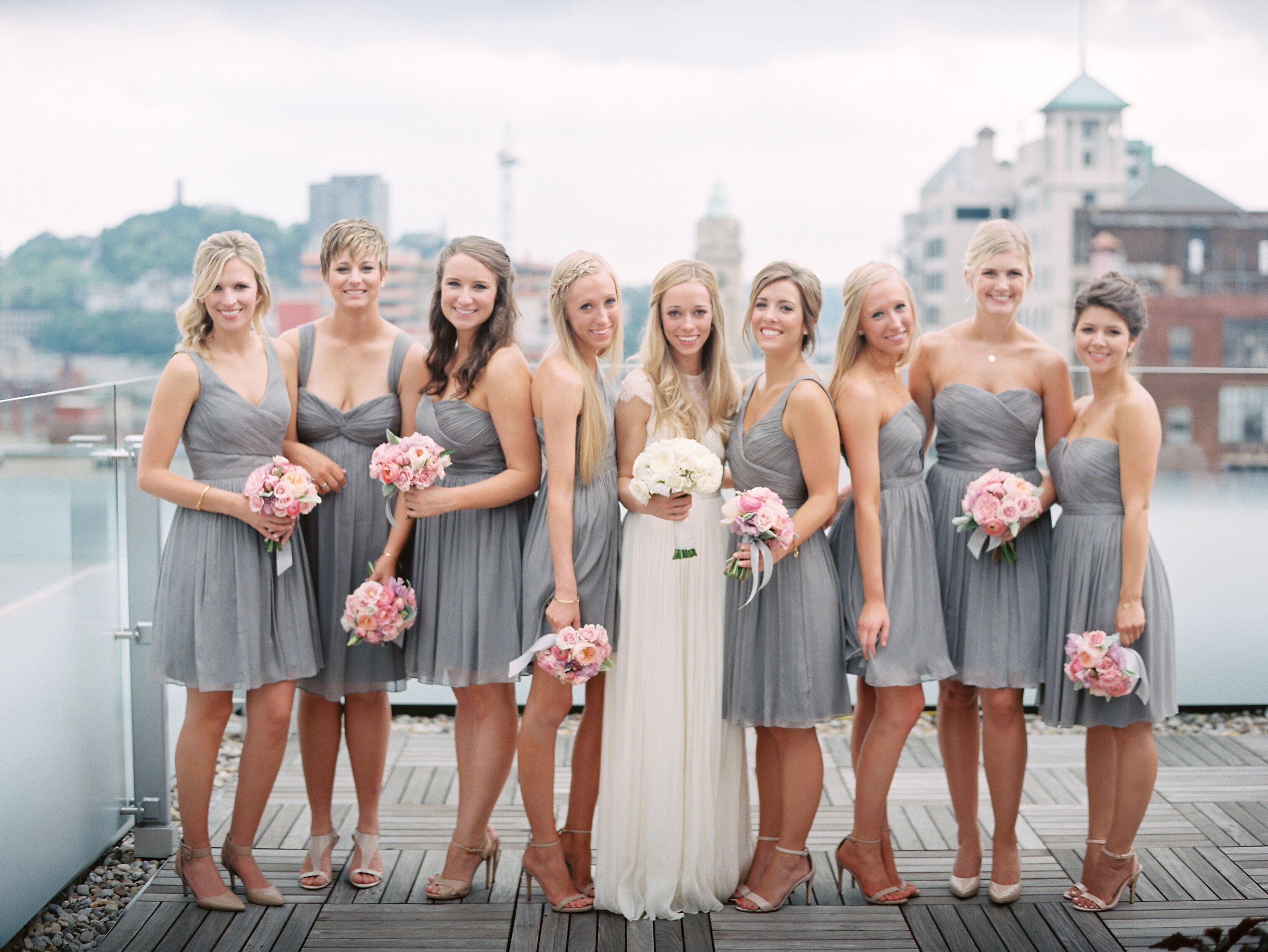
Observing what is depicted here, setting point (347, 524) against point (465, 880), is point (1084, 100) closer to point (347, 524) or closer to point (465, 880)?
point (347, 524)

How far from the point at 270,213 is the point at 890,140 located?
116 ft

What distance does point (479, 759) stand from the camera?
3.29 metres

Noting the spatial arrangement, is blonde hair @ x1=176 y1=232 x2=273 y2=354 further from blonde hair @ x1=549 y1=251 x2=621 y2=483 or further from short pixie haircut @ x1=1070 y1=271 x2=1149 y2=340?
short pixie haircut @ x1=1070 y1=271 x2=1149 y2=340

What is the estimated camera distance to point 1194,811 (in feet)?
13.2

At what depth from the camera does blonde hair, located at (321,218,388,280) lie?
3.18 meters

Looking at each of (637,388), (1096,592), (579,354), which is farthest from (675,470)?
(1096,592)

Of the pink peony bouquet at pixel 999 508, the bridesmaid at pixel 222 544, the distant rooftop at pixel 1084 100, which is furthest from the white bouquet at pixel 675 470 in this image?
the distant rooftop at pixel 1084 100

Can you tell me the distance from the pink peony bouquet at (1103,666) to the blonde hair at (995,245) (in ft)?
3.14

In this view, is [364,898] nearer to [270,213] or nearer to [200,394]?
[200,394]

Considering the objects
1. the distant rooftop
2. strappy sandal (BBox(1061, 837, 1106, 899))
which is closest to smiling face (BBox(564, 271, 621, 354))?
strappy sandal (BBox(1061, 837, 1106, 899))

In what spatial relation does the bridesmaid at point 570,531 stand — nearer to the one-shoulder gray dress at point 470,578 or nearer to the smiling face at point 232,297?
the one-shoulder gray dress at point 470,578

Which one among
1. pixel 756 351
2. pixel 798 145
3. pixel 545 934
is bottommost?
pixel 545 934

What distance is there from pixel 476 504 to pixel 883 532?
108cm

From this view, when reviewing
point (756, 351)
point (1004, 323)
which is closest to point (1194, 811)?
point (1004, 323)
